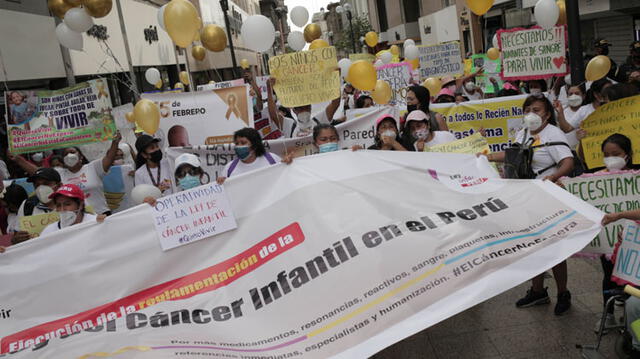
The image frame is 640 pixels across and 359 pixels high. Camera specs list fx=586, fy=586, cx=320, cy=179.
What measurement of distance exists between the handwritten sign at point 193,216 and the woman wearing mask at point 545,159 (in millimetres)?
2436

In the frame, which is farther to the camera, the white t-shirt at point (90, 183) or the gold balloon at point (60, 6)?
the gold balloon at point (60, 6)

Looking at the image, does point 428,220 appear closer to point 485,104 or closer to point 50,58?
point 485,104

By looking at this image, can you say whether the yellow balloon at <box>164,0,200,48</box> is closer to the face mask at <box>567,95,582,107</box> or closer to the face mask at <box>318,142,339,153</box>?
the face mask at <box>318,142,339,153</box>

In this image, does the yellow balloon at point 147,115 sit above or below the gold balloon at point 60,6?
below

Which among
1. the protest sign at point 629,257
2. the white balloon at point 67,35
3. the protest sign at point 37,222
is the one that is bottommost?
the protest sign at point 629,257

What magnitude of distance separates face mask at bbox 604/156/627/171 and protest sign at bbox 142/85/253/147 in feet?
13.6

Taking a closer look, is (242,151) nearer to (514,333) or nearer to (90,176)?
(90,176)

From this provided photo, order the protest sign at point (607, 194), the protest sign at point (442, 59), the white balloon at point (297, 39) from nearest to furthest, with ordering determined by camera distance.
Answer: the protest sign at point (607, 194), the white balloon at point (297, 39), the protest sign at point (442, 59)

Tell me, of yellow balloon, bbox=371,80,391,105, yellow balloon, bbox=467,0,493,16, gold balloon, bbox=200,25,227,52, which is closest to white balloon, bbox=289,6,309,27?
gold balloon, bbox=200,25,227,52

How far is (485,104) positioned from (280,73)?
9.55 feet

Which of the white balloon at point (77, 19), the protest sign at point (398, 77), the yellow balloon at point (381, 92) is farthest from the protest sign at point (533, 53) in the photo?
the white balloon at point (77, 19)

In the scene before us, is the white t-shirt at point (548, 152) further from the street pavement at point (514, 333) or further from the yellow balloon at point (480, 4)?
the yellow balloon at point (480, 4)

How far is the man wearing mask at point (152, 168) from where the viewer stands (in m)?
6.10

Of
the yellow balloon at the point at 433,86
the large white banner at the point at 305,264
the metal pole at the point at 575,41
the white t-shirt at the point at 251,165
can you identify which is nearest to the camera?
the large white banner at the point at 305,264
